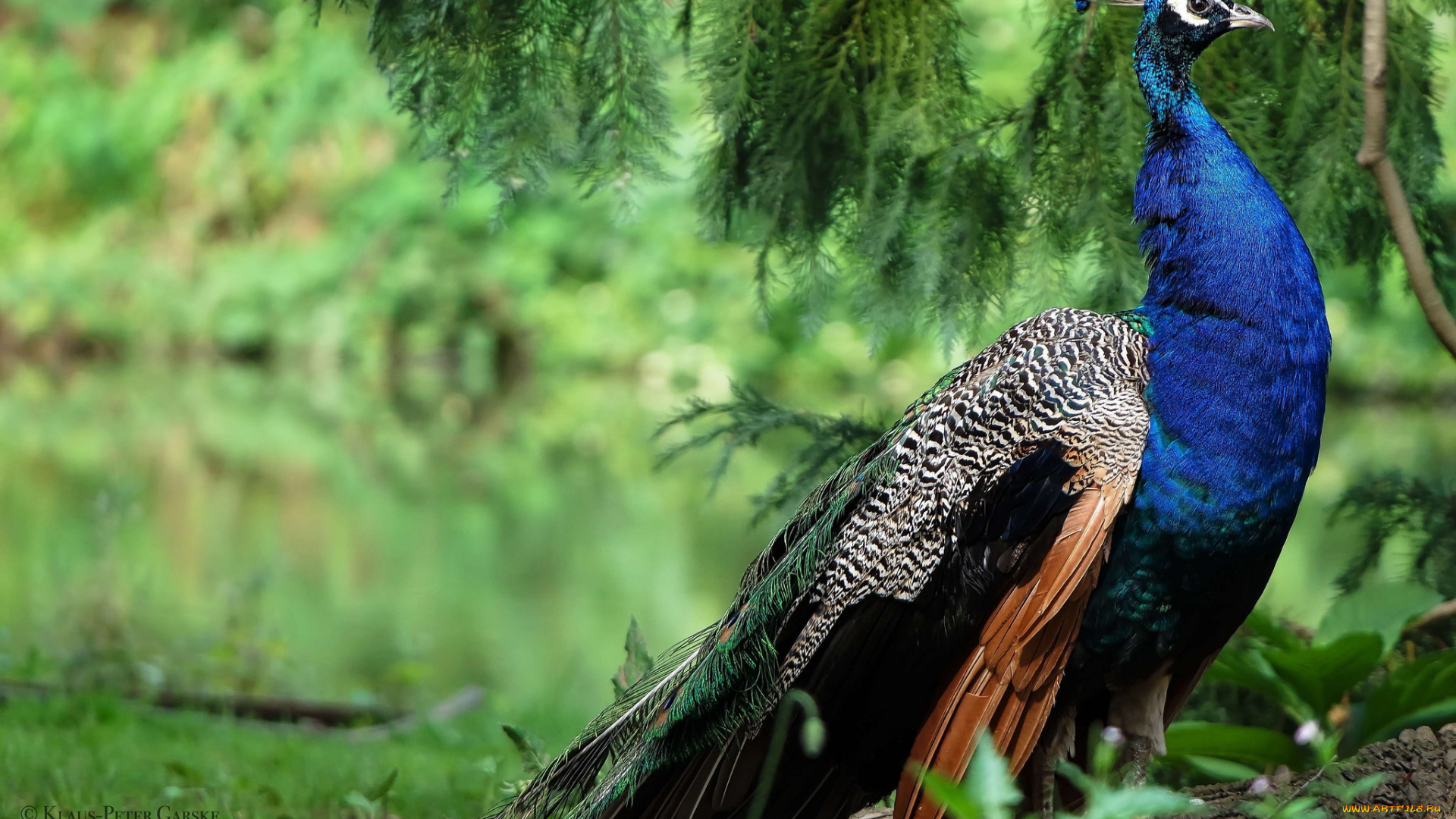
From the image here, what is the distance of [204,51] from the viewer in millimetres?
19578

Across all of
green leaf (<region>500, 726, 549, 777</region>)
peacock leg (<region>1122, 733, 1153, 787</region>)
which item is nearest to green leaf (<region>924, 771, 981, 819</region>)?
peacock leg (<region>1122, 733, 1153, 787</region>)

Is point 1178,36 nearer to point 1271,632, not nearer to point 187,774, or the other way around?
point 1271,632

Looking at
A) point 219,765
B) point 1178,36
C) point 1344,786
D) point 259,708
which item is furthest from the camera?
point 259,708

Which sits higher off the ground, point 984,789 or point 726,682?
point 984,789

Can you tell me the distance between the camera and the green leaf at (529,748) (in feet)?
9.94

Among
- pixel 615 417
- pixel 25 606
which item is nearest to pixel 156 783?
pixel 25 606

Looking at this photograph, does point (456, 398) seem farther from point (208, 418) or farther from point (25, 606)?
point (25, 606)

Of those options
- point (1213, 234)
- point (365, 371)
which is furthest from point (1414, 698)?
point (365, 371)

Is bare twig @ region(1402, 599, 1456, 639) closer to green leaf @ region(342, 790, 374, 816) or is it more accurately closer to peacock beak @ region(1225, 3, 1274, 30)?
peacock beak @ region(1225, 3, 1274, 30)

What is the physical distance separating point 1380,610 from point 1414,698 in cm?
29

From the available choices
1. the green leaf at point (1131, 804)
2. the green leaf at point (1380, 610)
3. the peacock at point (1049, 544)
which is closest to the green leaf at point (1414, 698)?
the green leaf at point (1380, 610)

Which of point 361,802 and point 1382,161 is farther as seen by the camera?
point 361,802

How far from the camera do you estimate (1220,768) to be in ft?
10.1

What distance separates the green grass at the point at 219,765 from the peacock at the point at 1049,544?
1.05 metres
